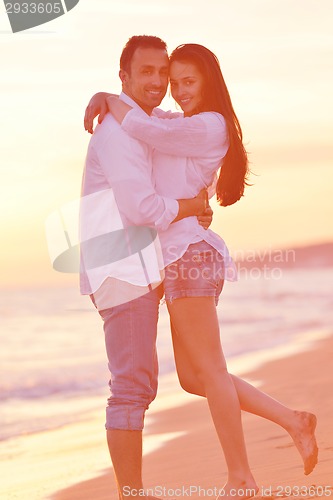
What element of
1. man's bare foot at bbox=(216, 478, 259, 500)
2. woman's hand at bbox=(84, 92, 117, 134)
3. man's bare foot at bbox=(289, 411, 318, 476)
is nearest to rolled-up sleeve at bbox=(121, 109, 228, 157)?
woman's hand at bbox=(84, 92, 117, 134)

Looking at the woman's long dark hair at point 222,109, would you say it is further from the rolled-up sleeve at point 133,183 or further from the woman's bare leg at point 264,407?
the woman's bare leg at point 264,407

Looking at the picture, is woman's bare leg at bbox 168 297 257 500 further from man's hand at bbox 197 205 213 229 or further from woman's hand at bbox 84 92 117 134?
woman's hand at bbox 84 92 117 134

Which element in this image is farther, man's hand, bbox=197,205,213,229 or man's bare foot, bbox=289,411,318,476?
man's bare foot, bbox=289,411,318,476

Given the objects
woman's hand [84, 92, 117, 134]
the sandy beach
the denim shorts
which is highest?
woman's hand [84, 92, 117, 134]

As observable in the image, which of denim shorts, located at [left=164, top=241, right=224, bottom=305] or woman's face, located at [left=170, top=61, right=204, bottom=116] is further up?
woman's face, located at [left=170, top=61, right=204, bottom=116]

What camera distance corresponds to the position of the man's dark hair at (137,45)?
4.57 metres

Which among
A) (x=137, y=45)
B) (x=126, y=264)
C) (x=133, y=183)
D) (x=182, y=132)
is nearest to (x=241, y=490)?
(x=126, y=264)

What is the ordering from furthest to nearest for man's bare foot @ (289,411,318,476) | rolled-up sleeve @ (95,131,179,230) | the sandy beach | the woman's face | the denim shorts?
the sandy beach
man's bare foot @ (289,411,318,476)
the woman's face
the denim shorts
rolled-up sleeve @ (95,131,179,230)

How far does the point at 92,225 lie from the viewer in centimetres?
452

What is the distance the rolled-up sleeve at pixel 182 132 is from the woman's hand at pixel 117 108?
0.06 m

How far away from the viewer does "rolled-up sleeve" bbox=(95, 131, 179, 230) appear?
4.37 m

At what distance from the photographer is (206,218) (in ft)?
15.2

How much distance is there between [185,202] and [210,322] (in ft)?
1.67

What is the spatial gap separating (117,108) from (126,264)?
0.66 metres
